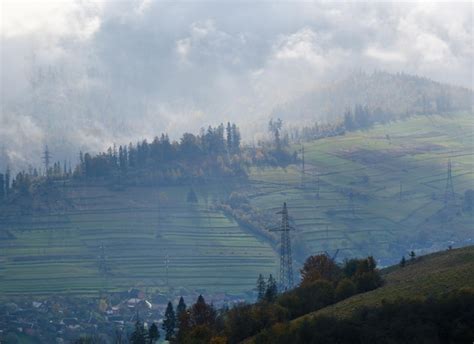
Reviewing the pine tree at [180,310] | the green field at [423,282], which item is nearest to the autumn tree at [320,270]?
the green field at [423,282]

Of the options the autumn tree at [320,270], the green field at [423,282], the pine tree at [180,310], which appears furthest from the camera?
the autumn tree at [320,270]

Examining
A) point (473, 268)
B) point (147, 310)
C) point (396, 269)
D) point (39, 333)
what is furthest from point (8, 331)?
point (473, 268)

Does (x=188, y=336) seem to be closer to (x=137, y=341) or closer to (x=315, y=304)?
(x=315, y=304)

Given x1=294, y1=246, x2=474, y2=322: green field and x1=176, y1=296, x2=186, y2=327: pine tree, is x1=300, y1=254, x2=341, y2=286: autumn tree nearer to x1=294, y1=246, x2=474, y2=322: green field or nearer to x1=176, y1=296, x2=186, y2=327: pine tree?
x1=294, y1=246, x2=474, y2=322: green field

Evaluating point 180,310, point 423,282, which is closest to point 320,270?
point 180,310

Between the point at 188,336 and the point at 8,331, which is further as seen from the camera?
the point at 8,331

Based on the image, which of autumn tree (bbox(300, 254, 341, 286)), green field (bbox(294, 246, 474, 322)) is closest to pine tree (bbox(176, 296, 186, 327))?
autumn tree (bbox(300, 254, 341, 286))

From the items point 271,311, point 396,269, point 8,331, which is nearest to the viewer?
point 271,311

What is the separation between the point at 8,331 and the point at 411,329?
4602 inches

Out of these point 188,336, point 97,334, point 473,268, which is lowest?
point 97,334

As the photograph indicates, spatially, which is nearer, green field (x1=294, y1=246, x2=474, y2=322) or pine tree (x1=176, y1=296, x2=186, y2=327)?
green field (x1=294, y1=246, x2=474, y2=322)

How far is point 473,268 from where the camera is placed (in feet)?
275

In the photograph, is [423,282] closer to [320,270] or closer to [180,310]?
[320,270]

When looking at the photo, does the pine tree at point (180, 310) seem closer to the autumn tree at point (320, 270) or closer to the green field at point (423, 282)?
the autumn tree at point (320, 270)
